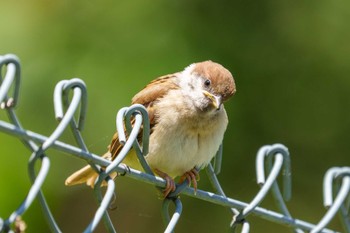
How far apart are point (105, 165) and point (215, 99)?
5.08ft

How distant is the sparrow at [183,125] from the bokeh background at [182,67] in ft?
1.63

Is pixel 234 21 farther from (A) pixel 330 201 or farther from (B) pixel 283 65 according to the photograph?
(A) pixel 330 201

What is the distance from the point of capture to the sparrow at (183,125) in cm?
342

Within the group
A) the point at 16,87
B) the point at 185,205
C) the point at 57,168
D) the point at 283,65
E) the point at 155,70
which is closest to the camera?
the point at 16,87

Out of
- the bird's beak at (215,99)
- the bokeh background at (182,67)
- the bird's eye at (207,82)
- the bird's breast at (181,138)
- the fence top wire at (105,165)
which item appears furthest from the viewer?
the bokeh background at (182,67)

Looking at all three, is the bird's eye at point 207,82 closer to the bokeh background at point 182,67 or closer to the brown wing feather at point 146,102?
the brown wing feather at point 146,102

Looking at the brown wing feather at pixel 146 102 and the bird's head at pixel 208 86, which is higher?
the bird's head at pixel 208 86

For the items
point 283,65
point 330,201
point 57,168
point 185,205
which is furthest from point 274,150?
point 283,65

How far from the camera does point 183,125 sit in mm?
3496

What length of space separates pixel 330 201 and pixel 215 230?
2.27 m

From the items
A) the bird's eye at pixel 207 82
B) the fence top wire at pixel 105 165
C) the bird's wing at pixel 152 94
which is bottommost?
the fence top wire at pixel 105 165

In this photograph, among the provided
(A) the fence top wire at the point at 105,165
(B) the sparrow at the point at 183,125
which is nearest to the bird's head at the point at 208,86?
(B) the sparrow at the point at 183,125

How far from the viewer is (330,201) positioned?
282 cm

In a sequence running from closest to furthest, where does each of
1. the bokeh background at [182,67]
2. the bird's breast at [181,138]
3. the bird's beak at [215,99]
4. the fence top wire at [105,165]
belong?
the fence top wire at [105,165] < the bird's breast at [181,138] < the bird's beak at [215,99] < the bokeh background at [182,67]
